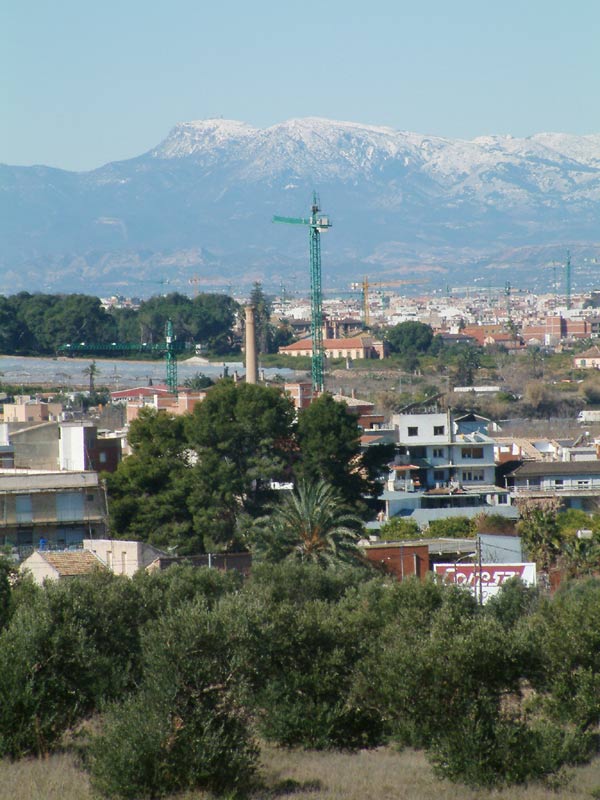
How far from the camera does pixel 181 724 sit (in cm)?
1619

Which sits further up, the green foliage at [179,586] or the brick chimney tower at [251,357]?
the brick chimney tower at [251,357]

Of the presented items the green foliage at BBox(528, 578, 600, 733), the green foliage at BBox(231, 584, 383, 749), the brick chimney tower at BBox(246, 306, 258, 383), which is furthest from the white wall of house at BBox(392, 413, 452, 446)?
the green foliage at BBox(231, 584, 383, 749)

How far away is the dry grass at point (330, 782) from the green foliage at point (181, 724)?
1.01 ft

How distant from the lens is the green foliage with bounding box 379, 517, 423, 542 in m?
38.9

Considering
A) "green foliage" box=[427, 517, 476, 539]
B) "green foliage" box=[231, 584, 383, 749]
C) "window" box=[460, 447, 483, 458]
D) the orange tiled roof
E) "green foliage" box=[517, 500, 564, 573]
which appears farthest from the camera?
the orange tiled roof

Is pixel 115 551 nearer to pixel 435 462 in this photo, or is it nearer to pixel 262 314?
pixel 435 462

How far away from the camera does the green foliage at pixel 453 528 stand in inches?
1548

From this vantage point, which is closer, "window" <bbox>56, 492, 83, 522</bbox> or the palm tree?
the palm tree

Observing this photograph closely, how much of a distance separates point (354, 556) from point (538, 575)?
4447mm

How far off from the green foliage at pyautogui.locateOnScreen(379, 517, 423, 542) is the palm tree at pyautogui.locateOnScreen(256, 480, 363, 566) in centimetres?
651

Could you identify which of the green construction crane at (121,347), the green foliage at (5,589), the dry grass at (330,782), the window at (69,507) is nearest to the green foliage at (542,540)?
the window at (69,507)

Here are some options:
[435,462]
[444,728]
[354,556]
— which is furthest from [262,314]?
[444,728]

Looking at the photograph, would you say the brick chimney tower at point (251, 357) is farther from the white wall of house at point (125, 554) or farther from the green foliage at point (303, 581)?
the green foliage at point (303, 581)

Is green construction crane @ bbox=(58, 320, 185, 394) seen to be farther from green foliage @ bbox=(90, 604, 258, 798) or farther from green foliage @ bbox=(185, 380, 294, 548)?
green foliage @ bbox=(90, 604, 258, 798)
